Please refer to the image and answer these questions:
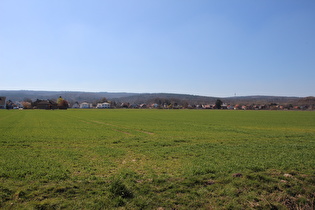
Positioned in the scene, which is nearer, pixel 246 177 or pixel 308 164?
pixel 246 177

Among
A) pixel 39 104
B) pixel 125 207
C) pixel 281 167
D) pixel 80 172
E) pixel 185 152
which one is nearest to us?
pixel 125 207

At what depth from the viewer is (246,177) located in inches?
384

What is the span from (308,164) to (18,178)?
14314 mm

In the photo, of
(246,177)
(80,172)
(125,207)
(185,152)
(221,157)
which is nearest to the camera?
(125,207)

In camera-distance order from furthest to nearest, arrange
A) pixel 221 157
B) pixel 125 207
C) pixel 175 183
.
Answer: pixel 221 157 < pixel 175 183 < pixel 125 207

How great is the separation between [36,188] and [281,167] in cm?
1128

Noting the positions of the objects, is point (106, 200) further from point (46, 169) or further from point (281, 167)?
point (281, 167)

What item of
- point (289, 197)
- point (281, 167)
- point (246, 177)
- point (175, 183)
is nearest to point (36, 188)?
point (175, 183)

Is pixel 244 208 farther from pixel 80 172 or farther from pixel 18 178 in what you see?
pixel 18 178

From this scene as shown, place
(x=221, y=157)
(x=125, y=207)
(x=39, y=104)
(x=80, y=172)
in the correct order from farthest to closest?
(x=39, y=104), (x=221, y=157), (x=80, y=172), (x=125, y=207)

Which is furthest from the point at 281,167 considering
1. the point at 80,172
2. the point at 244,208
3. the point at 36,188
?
the point at 36,188

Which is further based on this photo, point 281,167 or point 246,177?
point 281,167

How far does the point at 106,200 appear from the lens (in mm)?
7441

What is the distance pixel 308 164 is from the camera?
1206 centimetres
